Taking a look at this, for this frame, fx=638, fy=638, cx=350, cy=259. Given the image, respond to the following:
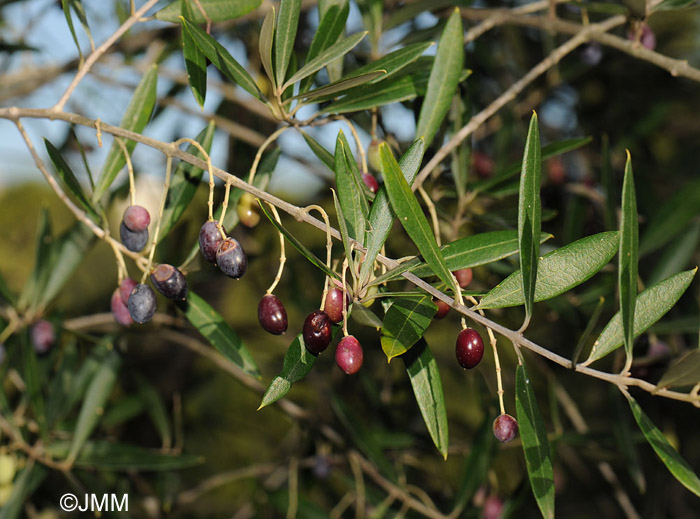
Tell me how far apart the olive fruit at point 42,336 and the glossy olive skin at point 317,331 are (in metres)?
0.92

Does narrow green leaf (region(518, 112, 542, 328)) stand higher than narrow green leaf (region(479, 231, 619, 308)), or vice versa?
narrow green leaf (region(518, 112, 542, 328))

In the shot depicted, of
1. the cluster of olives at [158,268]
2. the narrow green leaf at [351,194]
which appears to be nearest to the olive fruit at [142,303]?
the cluster of olives at [158,268]

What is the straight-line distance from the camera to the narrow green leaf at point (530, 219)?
79 cm

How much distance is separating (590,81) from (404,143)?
Result: 1302mm

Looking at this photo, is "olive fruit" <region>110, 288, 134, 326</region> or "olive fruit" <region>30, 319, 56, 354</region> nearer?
"olive fruit" <region>110, 288, 134, 326</region>

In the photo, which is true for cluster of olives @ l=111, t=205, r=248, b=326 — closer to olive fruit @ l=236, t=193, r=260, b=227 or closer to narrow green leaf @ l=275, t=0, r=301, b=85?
olive fruit @ l=236, t=193, r=260, b=227

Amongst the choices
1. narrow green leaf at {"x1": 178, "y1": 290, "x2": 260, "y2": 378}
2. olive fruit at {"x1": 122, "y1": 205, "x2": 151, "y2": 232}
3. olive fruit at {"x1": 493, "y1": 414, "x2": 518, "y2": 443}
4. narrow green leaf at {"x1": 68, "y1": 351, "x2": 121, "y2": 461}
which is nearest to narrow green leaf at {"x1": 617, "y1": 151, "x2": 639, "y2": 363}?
olive fruit at {"x1": 493, "y1": 414, "x2": 518, "y2": 443}

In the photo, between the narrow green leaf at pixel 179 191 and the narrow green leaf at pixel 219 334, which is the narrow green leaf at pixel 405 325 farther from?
the narrow green leaf at pixel 179 191

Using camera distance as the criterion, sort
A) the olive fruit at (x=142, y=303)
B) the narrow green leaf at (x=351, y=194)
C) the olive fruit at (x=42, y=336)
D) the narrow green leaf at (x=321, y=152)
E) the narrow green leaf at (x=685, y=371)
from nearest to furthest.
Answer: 1. the narrow green leaf at (x=685, y=371)
2. the narrow green leaf at (x=351, y=194)
3. the olive fruit at (x=142, y=303)
4. the narrow green leaf at (x=321, y=152)
5. the olive fruit at (x=42, y=336)

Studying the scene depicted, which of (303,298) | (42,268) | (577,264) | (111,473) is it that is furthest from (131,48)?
(577,264)

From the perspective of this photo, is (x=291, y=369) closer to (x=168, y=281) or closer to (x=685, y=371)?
(x=168, y=281)

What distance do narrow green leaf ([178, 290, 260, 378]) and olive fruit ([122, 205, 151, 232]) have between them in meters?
0.18

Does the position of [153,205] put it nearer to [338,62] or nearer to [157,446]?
[157,446]

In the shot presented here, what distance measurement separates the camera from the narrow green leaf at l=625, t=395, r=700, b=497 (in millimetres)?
800
